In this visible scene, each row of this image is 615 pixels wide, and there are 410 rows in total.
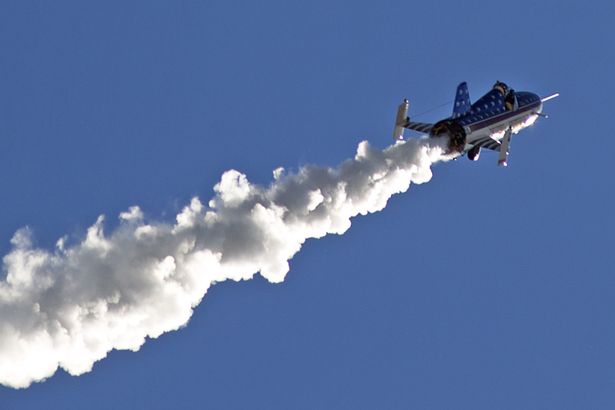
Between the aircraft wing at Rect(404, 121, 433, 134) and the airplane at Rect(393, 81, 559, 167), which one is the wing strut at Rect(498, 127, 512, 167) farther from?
the aircraft wing at Rect(404, 121, 433, 134)

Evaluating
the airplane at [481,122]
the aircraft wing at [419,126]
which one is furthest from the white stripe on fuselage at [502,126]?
the aircraft wing at [419,126]

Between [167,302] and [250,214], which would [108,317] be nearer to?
[167,302]

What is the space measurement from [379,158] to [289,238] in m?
10.7

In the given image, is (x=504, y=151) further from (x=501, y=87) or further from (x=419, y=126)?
(x=501, y=87)

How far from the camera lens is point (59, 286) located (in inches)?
5527

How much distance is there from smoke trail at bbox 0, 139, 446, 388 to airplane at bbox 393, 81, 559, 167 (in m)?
1.72

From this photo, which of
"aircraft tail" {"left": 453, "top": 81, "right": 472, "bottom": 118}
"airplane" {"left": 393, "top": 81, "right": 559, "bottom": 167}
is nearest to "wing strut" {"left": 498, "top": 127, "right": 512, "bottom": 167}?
"airplane" {"left": 393, "top": 81, "right": 559, "bottom": 167}

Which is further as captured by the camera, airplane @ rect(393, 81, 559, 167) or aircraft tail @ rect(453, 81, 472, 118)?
aircraft tail @ rect(453, 81, 472, 118)

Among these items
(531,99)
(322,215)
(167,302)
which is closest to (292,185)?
(322,215)

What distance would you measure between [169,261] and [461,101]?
29.5 m

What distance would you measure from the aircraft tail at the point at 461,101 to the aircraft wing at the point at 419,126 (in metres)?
2.53

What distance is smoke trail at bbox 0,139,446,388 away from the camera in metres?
→ 139

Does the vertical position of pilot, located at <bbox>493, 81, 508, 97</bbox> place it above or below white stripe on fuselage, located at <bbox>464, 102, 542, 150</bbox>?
above

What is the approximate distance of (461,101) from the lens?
153 m
